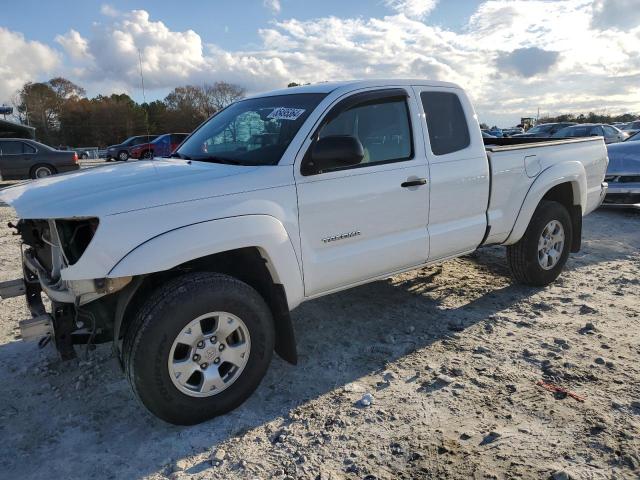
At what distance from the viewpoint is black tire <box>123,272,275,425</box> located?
271cm

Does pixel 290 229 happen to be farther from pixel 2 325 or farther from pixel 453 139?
pixel 2 325

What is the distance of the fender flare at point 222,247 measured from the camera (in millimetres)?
2611

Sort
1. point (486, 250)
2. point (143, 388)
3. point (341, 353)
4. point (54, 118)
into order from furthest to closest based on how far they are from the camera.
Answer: point (54, 118)
point (486, 250)
point (341, 353)
point (143, 388)

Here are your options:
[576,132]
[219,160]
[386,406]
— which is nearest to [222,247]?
[219,160]

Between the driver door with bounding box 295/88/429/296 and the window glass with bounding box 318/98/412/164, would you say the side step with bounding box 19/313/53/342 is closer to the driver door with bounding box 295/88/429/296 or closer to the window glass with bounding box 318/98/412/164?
the driver door with bounding box 295/88/429/296

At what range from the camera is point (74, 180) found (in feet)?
10.3

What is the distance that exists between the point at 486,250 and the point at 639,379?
3.51m

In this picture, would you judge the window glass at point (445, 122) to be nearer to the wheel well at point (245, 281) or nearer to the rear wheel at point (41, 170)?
the wheel well at point (245, 281)

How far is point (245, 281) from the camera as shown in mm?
3271

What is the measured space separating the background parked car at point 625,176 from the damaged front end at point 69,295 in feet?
28.9

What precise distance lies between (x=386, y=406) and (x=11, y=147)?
54.0 ft

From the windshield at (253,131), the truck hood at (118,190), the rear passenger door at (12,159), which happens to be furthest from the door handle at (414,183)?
the rear passenger door at (12,159)

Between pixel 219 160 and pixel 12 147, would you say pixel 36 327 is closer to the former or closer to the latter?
pixel 219 160

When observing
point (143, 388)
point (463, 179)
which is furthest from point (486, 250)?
point (143, 388)
